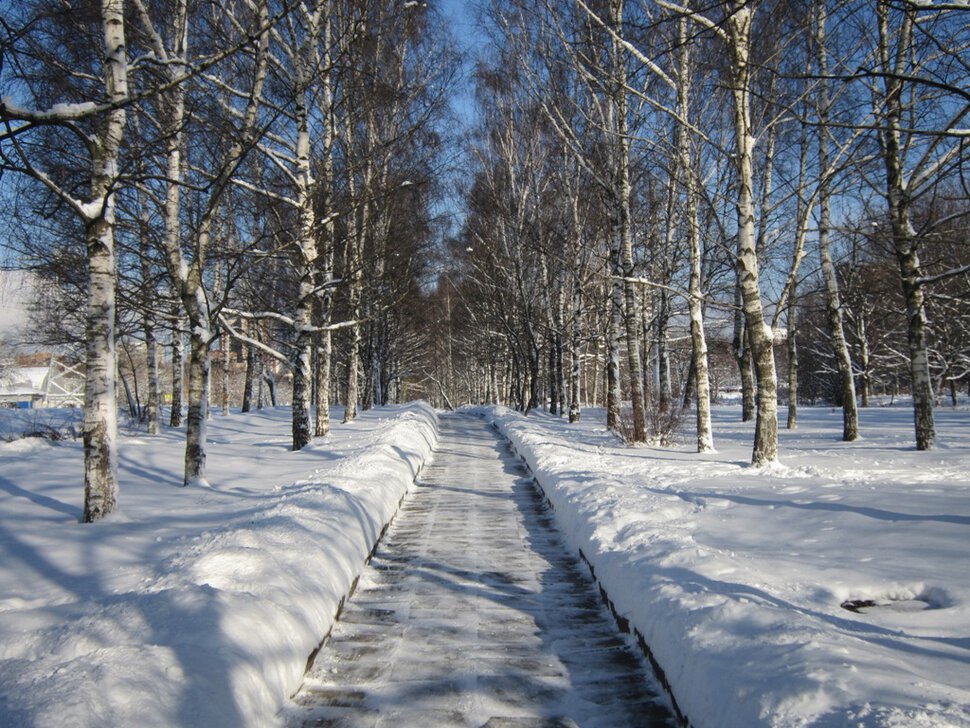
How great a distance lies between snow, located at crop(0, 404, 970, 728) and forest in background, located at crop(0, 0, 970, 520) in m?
1.42

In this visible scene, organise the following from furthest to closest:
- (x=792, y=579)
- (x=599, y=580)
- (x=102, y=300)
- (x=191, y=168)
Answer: (x=191, y=168) → (x=102, y=300) → (x=599, y=580) → (x=792, y=579)

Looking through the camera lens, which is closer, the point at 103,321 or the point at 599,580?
the point at 599,580

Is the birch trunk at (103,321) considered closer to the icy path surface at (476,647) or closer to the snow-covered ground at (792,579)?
the icy path surface at (476,647)

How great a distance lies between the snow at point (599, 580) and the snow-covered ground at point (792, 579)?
0.02 m

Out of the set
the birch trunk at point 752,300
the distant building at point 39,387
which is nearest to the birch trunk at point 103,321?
the birch trunk at point 752,300

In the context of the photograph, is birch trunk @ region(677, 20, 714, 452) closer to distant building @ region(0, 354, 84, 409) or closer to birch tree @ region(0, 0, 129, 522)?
birch tree @ region(0, 0, 129, 522)

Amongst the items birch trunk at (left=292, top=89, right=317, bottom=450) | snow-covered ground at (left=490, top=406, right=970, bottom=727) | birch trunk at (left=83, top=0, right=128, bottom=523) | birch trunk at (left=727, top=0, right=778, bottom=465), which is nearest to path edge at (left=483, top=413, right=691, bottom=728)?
snow-covered ground at (left=490, top=406, right=970, bottom=727)

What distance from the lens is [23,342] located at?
19625mm

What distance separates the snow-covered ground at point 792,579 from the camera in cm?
256

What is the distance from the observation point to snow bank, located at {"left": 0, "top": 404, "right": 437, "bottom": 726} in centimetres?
270

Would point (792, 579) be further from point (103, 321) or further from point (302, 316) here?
point (302, 316)

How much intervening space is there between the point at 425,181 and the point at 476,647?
379 inches

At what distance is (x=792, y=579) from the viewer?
15.0ft

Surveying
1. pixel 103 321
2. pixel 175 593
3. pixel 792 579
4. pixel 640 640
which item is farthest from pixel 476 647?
pixel 103 321
